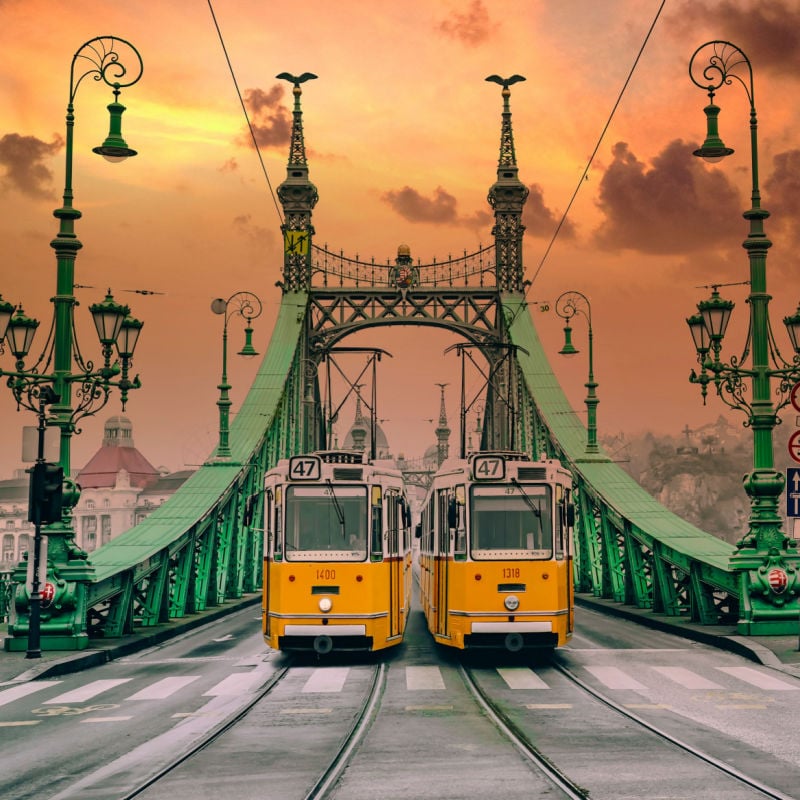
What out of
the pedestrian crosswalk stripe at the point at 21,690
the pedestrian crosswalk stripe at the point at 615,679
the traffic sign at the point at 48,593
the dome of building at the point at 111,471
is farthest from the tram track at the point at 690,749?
the dome of building at the point at 111,471

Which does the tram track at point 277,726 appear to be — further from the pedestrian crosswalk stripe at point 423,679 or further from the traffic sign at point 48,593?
the traffic sign at point 48,593

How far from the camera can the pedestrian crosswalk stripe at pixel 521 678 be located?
54.3ft

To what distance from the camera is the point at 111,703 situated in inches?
595

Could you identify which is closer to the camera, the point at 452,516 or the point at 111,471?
the point at 452,516

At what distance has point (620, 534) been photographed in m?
32.5

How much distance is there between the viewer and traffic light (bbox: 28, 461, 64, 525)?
63.8ft

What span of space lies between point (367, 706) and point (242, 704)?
141cm

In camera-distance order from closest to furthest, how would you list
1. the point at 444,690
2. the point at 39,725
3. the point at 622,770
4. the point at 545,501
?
the point at 622,770
the point at 39,725
the point at 444,690
the point at 545,501

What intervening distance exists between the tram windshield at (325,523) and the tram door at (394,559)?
25.3 inches

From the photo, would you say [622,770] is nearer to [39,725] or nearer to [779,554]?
[39,725]

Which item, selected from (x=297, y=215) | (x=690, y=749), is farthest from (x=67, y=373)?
(x=297, y=215)

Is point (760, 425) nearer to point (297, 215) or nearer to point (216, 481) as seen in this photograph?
point (216, 481)

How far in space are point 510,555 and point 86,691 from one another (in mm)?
6079

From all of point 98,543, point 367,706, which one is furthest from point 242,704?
point 98,543
